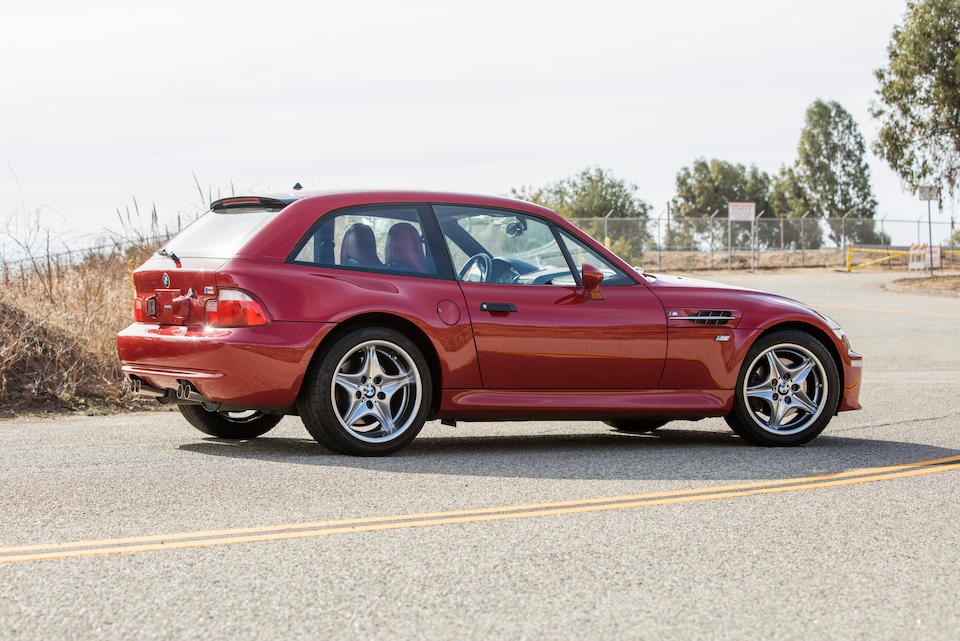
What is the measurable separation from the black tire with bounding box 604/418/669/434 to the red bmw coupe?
955 mm

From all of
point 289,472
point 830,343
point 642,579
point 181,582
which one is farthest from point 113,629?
point 830,343

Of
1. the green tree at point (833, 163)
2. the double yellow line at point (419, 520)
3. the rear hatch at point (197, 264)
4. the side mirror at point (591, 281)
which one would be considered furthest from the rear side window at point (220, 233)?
the green tree at point (833, 163)

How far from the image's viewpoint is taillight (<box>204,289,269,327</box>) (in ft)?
22.9

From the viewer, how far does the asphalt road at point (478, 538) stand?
4.15 meters

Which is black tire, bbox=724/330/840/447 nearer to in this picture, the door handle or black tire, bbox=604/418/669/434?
black tire, bbox=604/418/669/434

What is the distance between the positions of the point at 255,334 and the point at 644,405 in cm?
254

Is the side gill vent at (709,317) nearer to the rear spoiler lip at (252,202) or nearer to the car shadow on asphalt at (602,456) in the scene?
the car shadow on asphalt at (602,456)

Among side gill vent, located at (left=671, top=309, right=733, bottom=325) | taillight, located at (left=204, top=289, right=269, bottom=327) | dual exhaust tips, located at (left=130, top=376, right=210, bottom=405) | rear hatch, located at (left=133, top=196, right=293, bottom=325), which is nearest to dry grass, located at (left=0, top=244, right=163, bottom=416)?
dual exhaust tips, located at (left=130, top=376, right=210, bottom=405)

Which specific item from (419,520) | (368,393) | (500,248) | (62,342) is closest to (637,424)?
(500,248)

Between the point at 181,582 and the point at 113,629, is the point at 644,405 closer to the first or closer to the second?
the point at 181,582

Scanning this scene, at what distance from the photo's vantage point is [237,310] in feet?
23.0

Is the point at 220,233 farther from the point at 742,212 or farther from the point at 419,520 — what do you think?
the point at 742,212

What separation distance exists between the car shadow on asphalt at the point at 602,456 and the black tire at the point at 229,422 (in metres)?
0.14

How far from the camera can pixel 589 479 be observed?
22.3 feet
